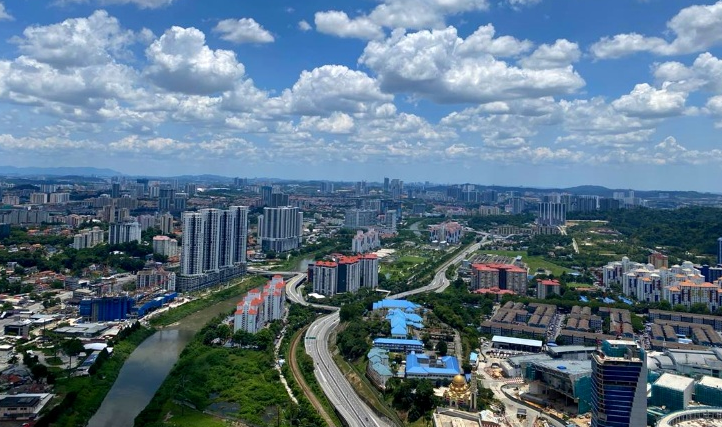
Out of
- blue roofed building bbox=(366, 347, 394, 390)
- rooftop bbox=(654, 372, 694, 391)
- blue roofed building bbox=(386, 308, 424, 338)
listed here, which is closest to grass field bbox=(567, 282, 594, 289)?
blue roofed building bbox=(386, 308, 424, 338)

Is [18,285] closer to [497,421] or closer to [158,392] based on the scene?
[158,392]

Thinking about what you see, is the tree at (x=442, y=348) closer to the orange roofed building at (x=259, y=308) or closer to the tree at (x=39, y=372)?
the orange roofed building at (x=259, y=308)

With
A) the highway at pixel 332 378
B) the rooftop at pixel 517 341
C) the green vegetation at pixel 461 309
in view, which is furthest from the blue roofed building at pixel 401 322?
the rooftop at pixel 517 341

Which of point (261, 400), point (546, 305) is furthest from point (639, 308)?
point (261, 400)

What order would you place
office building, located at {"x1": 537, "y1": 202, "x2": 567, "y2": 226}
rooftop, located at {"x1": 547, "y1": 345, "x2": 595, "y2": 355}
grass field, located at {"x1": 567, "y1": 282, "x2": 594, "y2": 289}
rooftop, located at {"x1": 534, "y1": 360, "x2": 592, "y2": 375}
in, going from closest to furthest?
rooftop, located at {"x1": 534, "y1": 360, "x2": 592, "y2": 375} < rooftop, located at {"x1": 547, "y1": 345, "x2": 595, "y2": 355} < grass field, located at {"x1": 567, "y1": 282, "x2": 594, "y2": 289} < office building, located at {"x1": 537, "y1": 202, "x2": 567, "y2": 226}

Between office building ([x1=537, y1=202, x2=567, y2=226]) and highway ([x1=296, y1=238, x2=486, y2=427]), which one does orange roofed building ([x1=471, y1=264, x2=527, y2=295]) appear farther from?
office building ([x1=537, y1=202, x2=567, y2=226])
